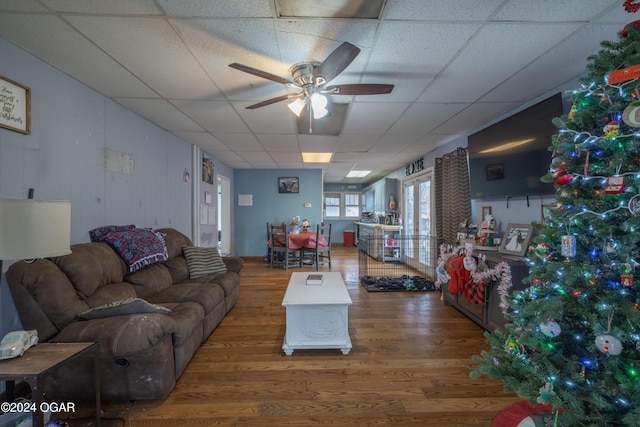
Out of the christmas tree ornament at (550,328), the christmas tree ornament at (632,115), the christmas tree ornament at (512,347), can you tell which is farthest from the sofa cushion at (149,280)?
the christmas tree ornament at (632,115)

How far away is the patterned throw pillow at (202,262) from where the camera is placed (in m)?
3.24

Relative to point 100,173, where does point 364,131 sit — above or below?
above

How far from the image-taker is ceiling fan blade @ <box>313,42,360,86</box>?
157cm

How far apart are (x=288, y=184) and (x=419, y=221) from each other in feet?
10.8

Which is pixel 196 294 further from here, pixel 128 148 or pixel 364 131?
pixel 364 131

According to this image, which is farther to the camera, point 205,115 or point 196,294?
point 205,115

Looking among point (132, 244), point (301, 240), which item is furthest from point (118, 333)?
point (301, 240)

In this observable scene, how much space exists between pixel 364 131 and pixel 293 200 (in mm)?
3482

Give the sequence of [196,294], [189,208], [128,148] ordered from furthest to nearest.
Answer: [189,208], [128,148], [196,294]

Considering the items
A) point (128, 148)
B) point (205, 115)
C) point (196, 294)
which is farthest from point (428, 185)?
point (128, 148)

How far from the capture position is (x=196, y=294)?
2520 mm

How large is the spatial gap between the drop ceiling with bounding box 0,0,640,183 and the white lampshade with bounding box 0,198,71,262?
1172 millimetres

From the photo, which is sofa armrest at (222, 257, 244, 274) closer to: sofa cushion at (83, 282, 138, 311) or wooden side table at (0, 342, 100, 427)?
sofa cushion at (83, 282, 138, 311)

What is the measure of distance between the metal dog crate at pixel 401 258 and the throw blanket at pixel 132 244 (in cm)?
315
